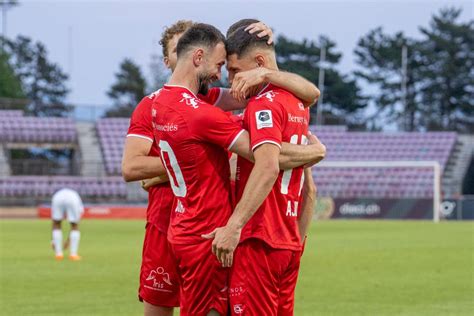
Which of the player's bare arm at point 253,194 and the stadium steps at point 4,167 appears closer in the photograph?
the player's bare arm at point 253,194

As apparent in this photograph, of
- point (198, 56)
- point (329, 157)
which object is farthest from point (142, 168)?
point (329, 157)

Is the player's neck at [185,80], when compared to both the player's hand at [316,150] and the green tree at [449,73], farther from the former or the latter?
the green tree at [449,73]

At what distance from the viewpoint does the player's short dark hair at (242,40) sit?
613 centimetres

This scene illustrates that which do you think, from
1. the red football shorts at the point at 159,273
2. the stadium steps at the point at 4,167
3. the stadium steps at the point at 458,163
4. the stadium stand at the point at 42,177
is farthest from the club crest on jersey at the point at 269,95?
the stadium steps at the point at 458,163

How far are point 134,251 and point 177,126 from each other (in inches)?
742

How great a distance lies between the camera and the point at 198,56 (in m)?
6.17

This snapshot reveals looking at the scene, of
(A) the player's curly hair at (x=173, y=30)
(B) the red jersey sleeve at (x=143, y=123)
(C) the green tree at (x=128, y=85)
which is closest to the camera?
(B) the red jersey sleeve at (x=143, y=123)

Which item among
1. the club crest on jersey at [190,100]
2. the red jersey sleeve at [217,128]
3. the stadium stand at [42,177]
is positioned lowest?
the stadium stand at [42,177]

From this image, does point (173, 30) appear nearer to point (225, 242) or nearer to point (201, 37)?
point (201, 37)

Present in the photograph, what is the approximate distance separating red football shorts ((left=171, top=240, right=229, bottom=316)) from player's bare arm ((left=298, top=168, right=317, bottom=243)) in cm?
72

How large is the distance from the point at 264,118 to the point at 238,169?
403 millimetres

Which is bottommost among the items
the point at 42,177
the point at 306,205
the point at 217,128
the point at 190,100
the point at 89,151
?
the point at 42,177

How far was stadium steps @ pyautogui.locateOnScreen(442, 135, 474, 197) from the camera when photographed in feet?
193

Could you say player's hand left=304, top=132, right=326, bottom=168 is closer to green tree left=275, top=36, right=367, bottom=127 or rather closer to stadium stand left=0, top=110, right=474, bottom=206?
stadium stand left=0, top=110, right=474, bottom=206
